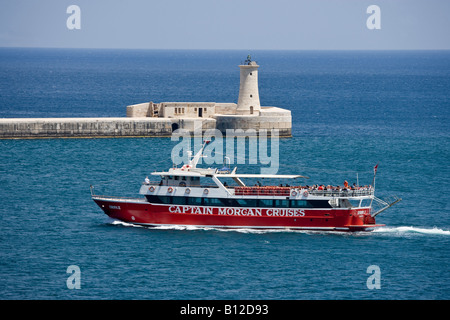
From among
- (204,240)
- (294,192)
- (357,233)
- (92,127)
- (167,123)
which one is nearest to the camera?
(204,240)

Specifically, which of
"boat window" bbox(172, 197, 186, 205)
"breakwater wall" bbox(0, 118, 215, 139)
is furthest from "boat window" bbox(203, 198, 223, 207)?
"breakwater wall" bbox(0, 118, 215, 139)

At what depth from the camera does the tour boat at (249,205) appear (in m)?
62.9

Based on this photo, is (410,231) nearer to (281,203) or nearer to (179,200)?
(281,203)

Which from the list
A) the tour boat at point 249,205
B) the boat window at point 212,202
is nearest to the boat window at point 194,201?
the tour boat at point 249,205

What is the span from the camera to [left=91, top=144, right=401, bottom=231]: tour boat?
62906 millimetres

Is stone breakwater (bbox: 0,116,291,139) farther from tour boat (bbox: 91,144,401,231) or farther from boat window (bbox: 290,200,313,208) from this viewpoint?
boat window (bbox: 290,200,313,208)

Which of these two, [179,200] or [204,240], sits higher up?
[179,200]

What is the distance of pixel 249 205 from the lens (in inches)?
2493

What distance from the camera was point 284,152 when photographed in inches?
3846

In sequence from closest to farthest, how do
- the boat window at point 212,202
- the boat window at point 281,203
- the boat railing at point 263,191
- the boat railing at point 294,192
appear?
the boat railing at point 294,192 → the boat railing at point 263,191 → the boat window at point 281,203 → the boat window at point 212,202

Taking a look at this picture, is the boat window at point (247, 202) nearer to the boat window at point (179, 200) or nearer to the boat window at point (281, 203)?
the boat window at point (281, 203)

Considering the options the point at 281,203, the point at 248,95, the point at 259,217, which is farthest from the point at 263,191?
the point at 248,95

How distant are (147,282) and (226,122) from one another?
181 ft
